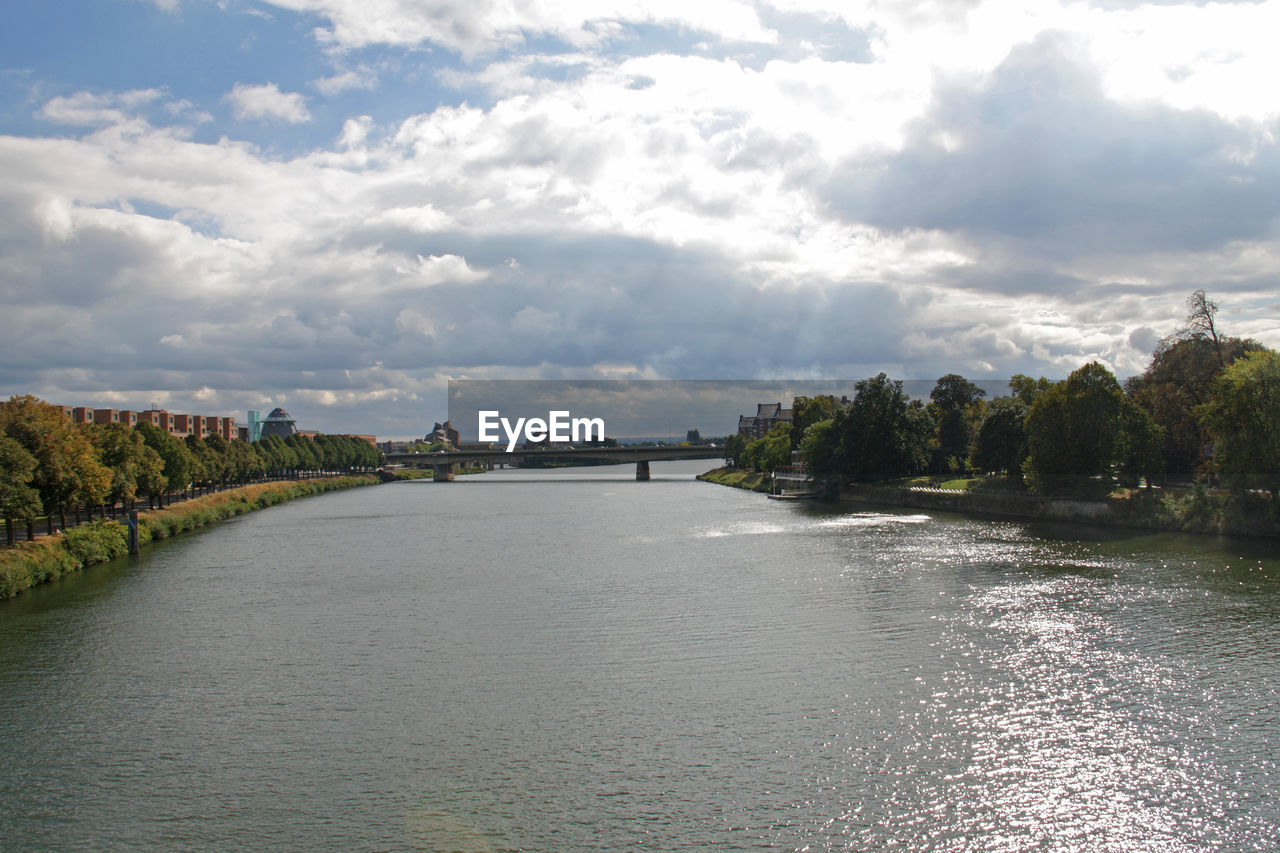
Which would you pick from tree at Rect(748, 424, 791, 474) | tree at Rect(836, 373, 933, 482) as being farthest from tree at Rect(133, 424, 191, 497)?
tree at Rect(748, 424, 791, 474)

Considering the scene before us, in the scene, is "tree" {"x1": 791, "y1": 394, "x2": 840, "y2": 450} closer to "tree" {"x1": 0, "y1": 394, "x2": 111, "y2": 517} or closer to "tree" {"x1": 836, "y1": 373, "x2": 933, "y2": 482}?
"tree" {"x1": 836, "y1": 373, "x2": 933, "y2": 482}

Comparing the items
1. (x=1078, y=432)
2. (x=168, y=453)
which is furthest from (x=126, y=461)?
(x=1078, y=432)

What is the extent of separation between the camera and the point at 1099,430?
59.5 m

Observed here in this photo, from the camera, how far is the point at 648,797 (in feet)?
52.4

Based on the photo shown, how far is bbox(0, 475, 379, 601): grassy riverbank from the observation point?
3672 centimetres

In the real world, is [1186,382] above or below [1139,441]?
above

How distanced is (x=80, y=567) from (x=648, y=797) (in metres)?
38.3

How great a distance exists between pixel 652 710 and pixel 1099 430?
49.7 metres

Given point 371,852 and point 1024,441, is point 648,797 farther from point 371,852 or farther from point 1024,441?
point 1024,441

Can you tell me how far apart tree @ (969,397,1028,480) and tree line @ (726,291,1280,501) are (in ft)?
0.28

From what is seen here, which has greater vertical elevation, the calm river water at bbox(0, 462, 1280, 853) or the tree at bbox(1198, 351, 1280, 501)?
the tree at bbox(1198, 351, 1280, 501)

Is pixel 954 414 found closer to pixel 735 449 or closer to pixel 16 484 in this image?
pixel 735 449

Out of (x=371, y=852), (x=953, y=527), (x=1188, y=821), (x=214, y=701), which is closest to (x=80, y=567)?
(x=214, y=701)

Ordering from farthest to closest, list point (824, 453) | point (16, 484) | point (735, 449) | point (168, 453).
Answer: point (735, 449)
point (824, 453)
point (168, 453)
point (16, 484)
